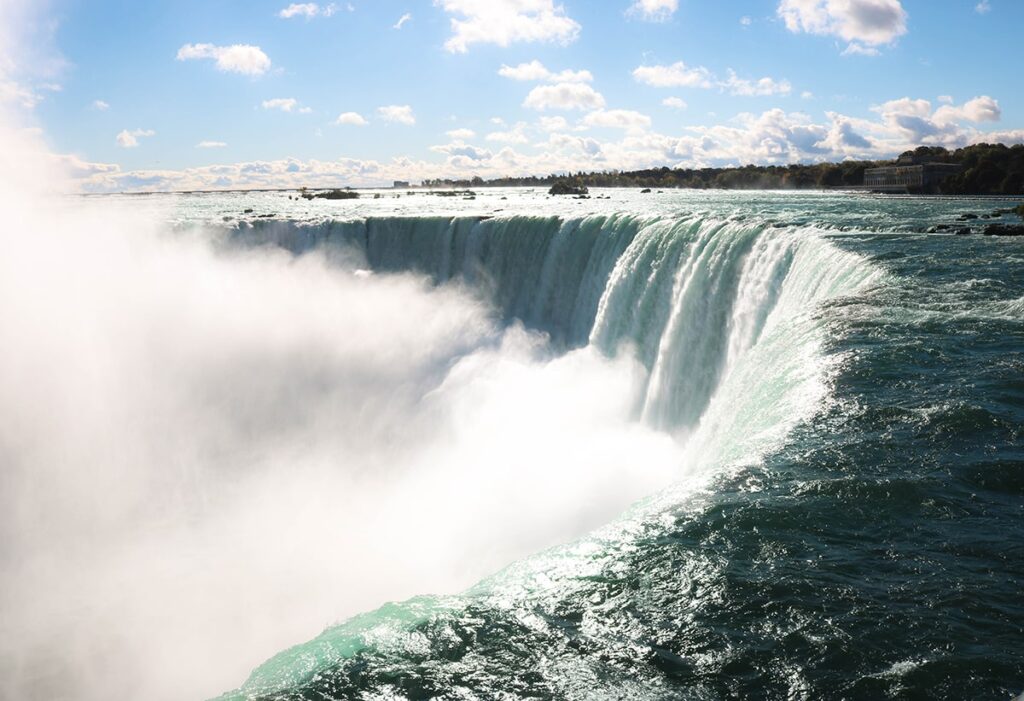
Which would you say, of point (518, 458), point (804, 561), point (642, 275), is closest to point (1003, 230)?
point (642, 275)

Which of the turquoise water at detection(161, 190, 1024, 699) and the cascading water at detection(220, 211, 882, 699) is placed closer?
the turquoise water at detection(161, 190, 1024, 699)

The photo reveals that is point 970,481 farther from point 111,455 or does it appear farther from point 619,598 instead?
point 111,455

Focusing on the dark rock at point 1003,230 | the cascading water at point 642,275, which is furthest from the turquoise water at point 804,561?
the dark rock at point 1003,230

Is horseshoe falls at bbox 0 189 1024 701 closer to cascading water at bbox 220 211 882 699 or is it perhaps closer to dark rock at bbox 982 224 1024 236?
cascading water at bbox 220 211 882 699

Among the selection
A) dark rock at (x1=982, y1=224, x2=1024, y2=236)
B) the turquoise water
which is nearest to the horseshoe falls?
the turquoise water

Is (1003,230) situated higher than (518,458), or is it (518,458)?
(1003,230)

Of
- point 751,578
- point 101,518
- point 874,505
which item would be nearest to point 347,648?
point 751,578

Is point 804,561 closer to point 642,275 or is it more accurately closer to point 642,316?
point 642,316
